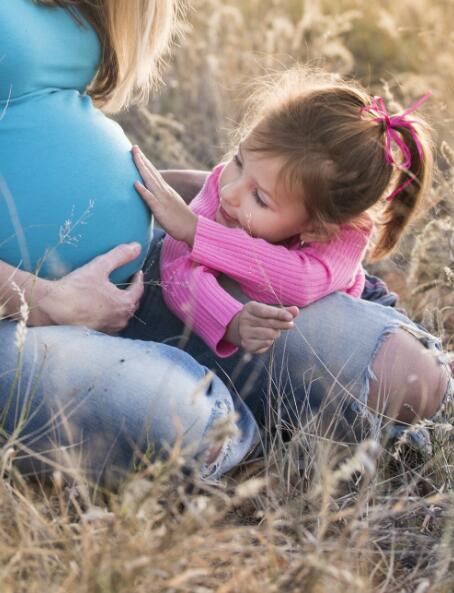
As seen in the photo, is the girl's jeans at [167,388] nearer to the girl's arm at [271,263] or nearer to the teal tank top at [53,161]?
the girl's arm at [271,263]

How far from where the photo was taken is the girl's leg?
2062 millimetres

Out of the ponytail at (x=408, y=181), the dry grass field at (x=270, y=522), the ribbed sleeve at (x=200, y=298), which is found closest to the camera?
the dry grass field at (x=270, y=522)

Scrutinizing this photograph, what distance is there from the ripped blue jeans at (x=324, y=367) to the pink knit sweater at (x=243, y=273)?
2.1 inches

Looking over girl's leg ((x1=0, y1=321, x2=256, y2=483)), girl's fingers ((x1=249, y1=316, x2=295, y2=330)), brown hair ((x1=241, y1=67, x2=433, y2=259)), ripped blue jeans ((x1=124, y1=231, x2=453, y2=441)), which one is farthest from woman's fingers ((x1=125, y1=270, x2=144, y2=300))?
brown hair ((x1=241, y1=67, x2=433, y2=259))

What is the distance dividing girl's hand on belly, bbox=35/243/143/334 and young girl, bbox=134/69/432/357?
150 mm

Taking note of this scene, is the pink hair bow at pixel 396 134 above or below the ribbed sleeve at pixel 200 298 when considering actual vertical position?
above

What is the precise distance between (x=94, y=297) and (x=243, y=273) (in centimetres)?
39

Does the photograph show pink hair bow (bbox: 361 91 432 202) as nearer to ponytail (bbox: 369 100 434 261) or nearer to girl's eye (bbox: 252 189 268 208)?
ponytail (bbox: 369 100 434 261)

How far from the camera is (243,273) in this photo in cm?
236

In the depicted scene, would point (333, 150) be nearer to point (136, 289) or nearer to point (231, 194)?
point (231, 194)

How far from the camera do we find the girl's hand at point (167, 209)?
2.40m

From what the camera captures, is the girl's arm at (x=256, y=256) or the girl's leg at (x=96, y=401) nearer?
the girl's leg at (x=96, y=401)

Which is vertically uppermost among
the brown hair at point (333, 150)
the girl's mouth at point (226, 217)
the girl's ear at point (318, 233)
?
the brown hair at point (333, 150)

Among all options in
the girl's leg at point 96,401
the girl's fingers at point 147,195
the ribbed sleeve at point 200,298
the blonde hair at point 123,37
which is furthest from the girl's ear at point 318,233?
the blonde hair at point 123,37
